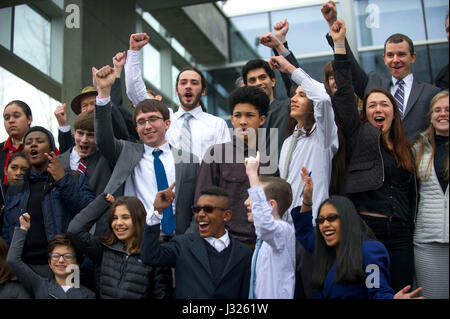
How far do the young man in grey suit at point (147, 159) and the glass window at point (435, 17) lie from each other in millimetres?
6357

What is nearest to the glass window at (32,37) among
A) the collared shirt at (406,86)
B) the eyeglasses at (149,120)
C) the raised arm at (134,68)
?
the raised arm at (134,68)

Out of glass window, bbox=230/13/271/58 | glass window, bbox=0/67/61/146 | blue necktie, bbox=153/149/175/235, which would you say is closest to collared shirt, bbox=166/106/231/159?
blue necktie, bbox=153/149/175/235

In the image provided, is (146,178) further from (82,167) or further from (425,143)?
(425,143)

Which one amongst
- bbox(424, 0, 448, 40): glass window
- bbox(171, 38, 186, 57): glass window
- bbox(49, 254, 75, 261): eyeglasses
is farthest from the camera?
bbox(171, 38, 186, 57): glass window

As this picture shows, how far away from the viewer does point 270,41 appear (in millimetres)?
4559

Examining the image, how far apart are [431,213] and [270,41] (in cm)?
168

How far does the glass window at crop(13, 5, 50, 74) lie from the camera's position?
7.60 m

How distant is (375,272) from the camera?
3.42m

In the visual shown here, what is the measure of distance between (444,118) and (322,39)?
275 inches

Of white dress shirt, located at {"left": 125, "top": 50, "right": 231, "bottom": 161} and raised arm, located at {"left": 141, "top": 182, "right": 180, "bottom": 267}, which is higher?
white dress shirt, located at {"left": 125, "top": 50, "right": 231, "bottom": 161}

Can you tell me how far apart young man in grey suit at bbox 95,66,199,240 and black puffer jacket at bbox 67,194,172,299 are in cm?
40

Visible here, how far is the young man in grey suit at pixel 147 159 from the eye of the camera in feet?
14.1

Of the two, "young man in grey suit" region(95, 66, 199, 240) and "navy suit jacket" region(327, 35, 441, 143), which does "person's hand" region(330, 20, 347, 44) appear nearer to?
"navy suit jacket" region(327, 35, 441, 143)

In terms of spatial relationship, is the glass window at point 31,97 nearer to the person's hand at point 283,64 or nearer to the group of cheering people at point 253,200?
the group of cheering people at point 253,200
